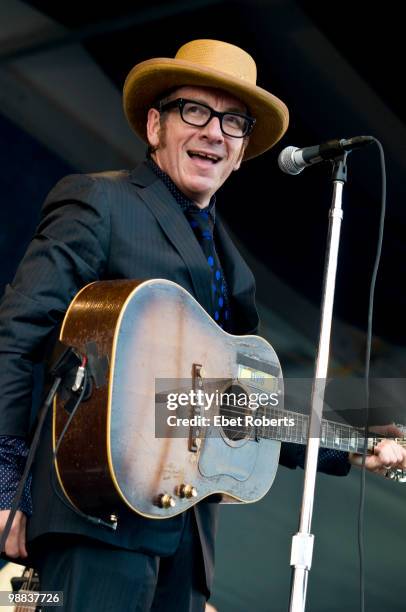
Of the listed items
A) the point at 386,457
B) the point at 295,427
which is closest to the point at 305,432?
the point at 295,427

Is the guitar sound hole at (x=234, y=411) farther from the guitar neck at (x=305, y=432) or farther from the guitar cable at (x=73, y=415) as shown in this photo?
the guitar cable at (x=73, y=415)

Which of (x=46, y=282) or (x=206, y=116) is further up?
(x=206, y=116)

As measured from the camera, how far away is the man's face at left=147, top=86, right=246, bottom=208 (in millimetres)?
2277

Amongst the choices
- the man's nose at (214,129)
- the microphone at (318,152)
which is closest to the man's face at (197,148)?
the man's nose at (214,129)

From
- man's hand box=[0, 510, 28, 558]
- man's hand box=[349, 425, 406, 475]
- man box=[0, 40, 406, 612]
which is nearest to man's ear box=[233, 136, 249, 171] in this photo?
man box=[0, 40, 406, 612]

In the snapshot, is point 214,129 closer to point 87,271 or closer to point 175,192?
point 175,192

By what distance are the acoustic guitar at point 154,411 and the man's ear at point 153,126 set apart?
0.58 meters

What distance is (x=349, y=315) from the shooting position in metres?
4.29

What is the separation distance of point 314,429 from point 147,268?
548mm

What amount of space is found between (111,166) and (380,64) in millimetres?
1273

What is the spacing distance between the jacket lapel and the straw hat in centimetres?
31

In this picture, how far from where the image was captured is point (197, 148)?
7.47ft

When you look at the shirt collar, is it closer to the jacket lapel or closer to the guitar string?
the jacket lapel

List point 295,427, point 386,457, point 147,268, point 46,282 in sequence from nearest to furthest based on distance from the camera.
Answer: point 46,282 < point 147,268 < point 295,427 < point 386,457
